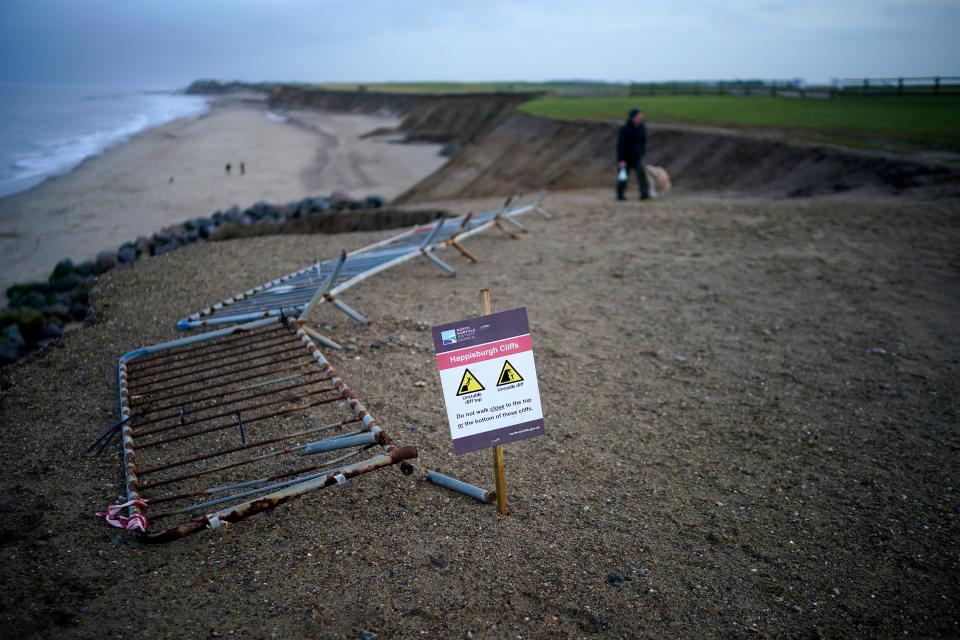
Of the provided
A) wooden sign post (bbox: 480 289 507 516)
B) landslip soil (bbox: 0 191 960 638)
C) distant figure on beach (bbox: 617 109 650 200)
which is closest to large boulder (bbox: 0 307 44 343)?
landslip soil (bbox: 0 191 960 638)

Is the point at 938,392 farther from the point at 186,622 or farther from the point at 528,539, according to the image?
the point at 186,622

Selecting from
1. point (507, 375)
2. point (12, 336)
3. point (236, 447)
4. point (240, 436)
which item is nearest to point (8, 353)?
point (12, 336)

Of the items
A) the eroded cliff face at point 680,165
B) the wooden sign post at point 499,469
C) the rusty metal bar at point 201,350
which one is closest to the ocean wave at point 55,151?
the eroded cliff face at point 680,165

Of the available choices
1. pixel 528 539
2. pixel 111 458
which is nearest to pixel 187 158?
pixel 111 458

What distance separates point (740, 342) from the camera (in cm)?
693

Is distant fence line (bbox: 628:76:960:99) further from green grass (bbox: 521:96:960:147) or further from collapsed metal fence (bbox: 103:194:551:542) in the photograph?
collapsed metal fence (bbox: 103:194:551:542)

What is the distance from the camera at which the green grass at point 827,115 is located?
18531 millimetres

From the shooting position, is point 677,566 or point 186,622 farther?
point 677,566

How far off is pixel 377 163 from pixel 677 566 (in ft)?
122

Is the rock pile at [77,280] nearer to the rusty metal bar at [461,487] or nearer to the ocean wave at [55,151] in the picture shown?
the rusty metal bar at [461,487]

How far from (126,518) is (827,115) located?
89.2ft

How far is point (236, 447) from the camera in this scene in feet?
14.8

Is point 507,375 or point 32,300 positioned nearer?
point 507,375

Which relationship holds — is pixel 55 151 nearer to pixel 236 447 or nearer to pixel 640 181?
pixel 640 181
